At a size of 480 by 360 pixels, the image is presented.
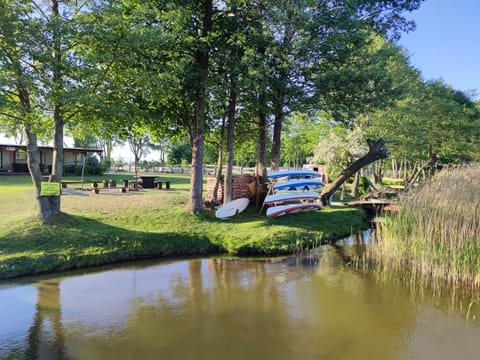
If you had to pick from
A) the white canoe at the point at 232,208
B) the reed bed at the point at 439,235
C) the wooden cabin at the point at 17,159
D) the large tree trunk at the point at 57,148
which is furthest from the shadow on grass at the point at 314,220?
the wooden cabin at the point at 17,159

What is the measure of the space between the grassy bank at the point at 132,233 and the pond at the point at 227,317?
0.53 meters

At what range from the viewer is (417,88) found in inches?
687

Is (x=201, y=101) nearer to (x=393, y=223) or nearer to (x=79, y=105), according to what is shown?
(x=79, y=105)

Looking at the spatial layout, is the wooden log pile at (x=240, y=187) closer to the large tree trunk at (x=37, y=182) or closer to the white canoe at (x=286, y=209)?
the white canoe at (x=286, y=209)

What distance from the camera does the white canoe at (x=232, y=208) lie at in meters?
10.1

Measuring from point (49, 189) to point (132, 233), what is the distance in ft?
7.21

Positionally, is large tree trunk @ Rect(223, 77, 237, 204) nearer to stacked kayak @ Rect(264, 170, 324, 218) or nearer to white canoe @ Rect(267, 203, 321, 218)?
stacked kayak @ Rect(264, 170, 324, 218)

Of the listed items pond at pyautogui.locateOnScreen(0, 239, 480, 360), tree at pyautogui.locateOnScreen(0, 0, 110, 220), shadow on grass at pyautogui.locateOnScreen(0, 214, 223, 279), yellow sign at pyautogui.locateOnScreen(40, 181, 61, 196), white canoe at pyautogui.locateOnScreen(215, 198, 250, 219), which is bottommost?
pond at pyautogui.locateOnScreen(0, 239, 480, 360)

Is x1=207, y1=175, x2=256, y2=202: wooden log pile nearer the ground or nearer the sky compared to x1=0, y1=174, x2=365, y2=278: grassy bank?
nearer the sky

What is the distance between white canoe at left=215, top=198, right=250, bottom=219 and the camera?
33.1 ft

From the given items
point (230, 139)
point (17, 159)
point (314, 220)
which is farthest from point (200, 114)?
point (17, 159)

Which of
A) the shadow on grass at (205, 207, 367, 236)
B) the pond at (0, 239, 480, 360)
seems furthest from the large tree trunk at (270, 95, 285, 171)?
the pond at (0, 239, 480, 360)

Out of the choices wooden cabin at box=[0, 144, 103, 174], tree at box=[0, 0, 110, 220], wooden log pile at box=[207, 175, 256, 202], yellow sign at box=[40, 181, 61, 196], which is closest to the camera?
tree at box=[0, 0, 110, 220]

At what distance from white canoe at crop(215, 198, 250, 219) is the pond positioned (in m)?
3.15
